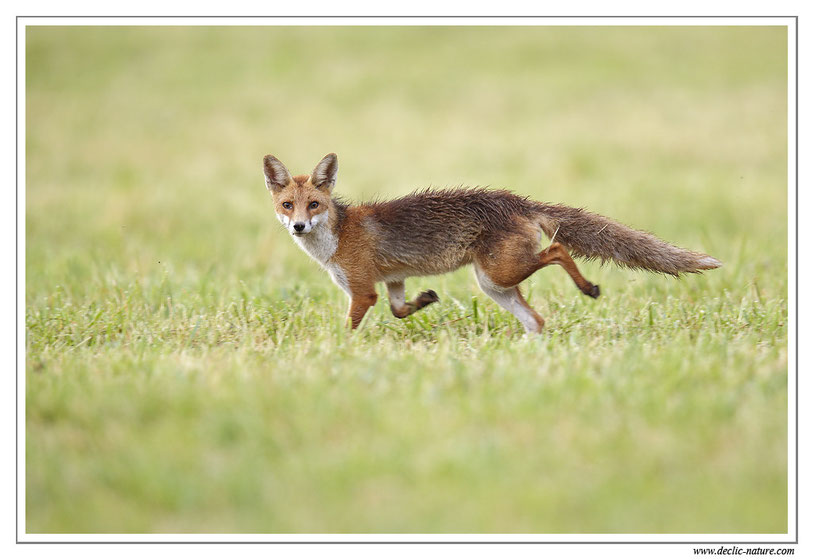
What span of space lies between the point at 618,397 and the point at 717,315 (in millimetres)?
2499

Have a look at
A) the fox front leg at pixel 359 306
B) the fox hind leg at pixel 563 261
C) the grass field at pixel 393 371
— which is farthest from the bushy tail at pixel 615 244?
the fox front leg at pixel 359 306

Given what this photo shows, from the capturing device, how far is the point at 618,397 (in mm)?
5117

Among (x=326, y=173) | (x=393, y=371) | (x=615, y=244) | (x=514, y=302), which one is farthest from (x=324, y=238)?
(x=615, y=244)

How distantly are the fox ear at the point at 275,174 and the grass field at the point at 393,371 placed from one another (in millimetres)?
1138

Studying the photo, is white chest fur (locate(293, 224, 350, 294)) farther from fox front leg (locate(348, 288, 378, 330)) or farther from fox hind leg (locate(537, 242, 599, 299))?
fox hind leg (locate(537, 242, 599, 299))

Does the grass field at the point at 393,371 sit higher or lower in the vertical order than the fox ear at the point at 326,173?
lower

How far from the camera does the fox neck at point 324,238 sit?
7.12 metres

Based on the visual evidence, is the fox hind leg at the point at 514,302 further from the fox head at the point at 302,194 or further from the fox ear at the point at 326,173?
the fox ear at the point at 326,173

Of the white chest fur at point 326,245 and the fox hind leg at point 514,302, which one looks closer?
the fox hind leg at point 514,302

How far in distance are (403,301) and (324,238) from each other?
94cm

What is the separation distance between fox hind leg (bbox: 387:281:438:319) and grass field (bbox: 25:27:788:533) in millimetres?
188

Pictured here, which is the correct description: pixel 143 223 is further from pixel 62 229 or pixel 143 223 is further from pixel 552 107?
pixel 552 107

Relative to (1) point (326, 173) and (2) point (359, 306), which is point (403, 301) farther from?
(1) point (326, 173)

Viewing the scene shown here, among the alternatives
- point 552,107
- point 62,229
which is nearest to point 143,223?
point 62,229
